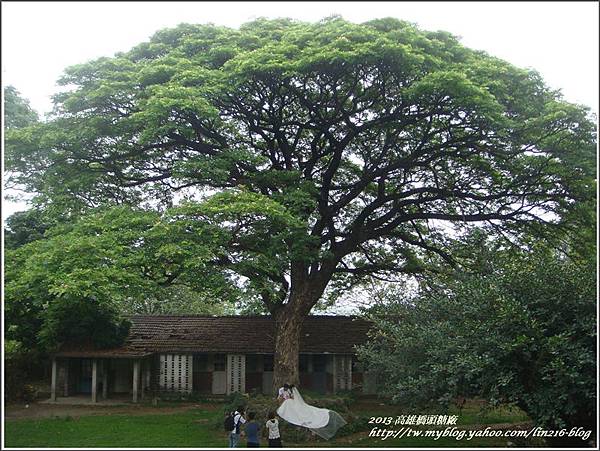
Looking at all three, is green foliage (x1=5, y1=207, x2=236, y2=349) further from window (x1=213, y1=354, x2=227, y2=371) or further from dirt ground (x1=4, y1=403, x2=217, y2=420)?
window (x1=213, y1=354, x2=227, y2=371)

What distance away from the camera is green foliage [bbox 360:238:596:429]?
10852 mm

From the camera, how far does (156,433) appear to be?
52.0 ft

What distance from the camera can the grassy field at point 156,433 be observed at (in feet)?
46.7

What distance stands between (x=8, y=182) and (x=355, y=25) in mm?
10992

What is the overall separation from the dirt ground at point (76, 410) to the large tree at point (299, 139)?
4981mm

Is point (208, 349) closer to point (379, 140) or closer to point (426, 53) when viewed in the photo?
point (379, 140)

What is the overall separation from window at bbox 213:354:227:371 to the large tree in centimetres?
668

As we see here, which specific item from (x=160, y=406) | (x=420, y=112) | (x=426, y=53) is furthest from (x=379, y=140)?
(x=160, y=406)

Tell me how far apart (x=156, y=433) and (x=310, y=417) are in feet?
13.9

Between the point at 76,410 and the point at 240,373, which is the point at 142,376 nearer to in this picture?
the point at 240,373

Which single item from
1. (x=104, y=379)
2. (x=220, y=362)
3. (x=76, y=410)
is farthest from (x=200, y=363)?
(x=76, y=410)

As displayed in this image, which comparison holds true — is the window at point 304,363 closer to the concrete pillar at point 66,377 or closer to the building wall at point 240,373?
the building wall at point 240,373

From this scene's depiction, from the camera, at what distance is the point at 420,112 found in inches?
645

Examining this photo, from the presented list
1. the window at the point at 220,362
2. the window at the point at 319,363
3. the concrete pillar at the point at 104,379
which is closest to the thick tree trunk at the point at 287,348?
the window at the point at 319,363
